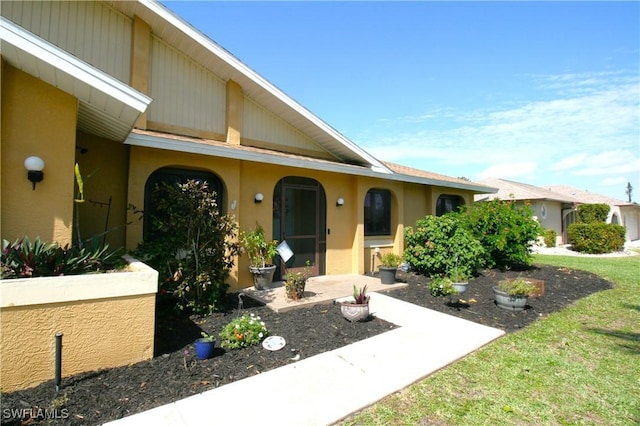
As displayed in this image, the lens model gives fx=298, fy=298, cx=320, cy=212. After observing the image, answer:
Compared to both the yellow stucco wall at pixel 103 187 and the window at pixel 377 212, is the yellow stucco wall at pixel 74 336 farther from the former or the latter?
the window at pixel 377 212

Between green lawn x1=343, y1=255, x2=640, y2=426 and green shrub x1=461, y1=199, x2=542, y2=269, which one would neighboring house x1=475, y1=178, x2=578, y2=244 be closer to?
green shrub x1=461, y1=199, x2=542, y2=269

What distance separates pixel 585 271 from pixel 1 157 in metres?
16.4

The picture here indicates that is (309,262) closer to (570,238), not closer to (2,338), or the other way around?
(2,338)

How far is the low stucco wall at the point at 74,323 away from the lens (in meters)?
3.11

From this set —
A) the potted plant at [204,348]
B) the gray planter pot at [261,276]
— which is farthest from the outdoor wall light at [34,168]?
the gray planter pot at [261,276]

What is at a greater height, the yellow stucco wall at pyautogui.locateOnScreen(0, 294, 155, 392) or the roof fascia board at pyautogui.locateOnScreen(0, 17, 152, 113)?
the roof fascia board at pyautogui.locateOnScreen(0, 17, 152, 113)

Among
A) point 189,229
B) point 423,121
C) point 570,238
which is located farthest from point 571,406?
point 570,238

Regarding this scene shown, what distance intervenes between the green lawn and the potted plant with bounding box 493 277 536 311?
0.79m

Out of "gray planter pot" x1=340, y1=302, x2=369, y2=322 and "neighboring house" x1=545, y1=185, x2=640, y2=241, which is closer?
"gray planter pot" x1=340, y1=302, x2=369, y2=322

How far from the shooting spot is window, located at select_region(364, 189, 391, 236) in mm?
10781

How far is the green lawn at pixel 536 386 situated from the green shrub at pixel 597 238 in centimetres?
1734

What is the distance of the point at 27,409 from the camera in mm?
2867

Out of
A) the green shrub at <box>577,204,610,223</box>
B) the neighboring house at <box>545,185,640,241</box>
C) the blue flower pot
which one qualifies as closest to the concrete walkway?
the blue flower pot

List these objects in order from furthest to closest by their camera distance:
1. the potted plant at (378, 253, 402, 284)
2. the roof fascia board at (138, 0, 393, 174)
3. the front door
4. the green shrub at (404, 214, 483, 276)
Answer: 1. the green shrub at (404, 214, 483, 276)
2. the front door
3. the potted plant at (378, 253, 402, 284)
4. the roof fascia board at (138, 0, 393, 174)
